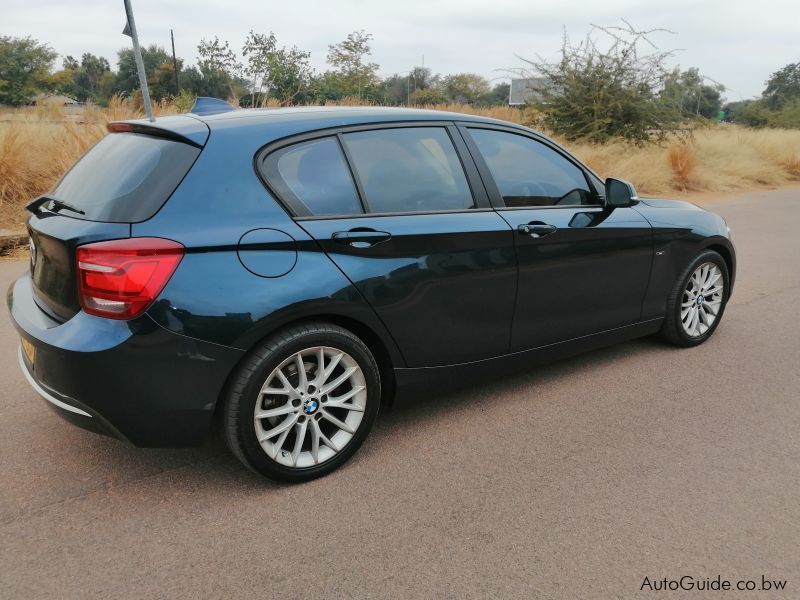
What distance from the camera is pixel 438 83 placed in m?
85.1

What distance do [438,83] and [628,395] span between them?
281 ft

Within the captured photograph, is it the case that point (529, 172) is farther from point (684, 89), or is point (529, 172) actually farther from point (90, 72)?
point (90, 72)

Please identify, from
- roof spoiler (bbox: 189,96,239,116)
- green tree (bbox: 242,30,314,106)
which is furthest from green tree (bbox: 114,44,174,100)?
roof spoiler (bbox: 189,96,239,116)

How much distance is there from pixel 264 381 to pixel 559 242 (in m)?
1.86

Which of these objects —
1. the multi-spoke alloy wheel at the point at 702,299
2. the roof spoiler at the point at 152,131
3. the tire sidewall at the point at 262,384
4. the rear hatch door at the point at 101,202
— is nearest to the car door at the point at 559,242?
the multi-spoke alloy wheel at the point at 702,299

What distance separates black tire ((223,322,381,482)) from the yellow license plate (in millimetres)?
834

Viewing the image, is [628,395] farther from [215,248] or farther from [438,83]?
[438,83]

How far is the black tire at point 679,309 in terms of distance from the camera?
4570 millimetres

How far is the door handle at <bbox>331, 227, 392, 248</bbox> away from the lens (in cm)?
295

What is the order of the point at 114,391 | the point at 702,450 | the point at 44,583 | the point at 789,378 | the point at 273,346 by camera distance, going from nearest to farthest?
the point at 44,583
the point at 114,391
the point at 273,346
the point at 702,450
the point at 789,378

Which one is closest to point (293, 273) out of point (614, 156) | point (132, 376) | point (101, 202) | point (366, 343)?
point (366, 343)

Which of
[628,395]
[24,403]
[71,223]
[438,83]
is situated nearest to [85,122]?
[24,403]

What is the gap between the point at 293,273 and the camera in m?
2.80

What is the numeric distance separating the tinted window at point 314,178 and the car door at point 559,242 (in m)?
0.84
